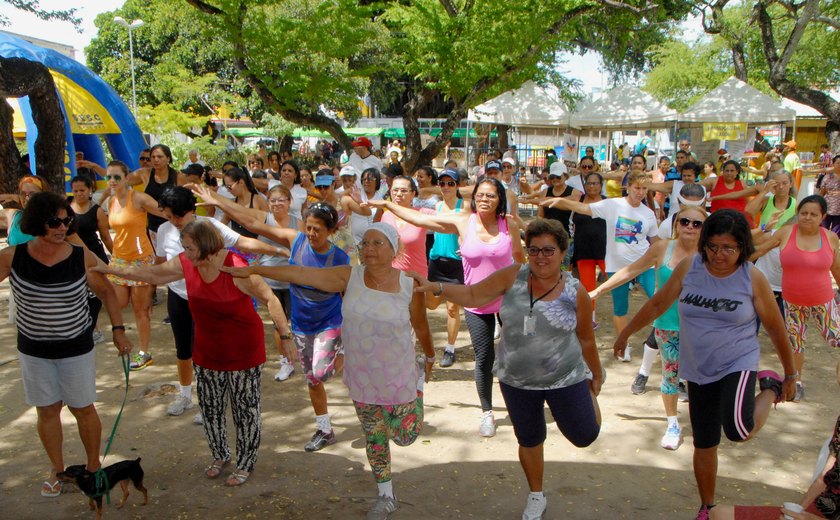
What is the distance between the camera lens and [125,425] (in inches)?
217

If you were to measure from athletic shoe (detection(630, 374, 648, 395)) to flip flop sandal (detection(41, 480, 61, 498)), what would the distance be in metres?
4.48

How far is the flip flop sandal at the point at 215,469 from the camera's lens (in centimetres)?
457

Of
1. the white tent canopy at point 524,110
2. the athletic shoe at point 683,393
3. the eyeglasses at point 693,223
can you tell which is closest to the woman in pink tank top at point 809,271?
the athletic shoe at point 683,393

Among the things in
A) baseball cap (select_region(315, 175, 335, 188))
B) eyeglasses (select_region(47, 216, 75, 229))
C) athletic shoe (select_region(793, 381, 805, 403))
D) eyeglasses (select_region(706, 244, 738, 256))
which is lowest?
athletic shoe (select_region(793, 381, 805, 403))

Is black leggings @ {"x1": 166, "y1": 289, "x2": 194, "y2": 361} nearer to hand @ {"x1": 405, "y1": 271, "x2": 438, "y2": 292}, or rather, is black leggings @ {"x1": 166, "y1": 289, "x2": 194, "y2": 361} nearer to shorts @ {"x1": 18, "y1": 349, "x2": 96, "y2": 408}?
shorts @ {"x1": 18, "y1": 349, "x2": 96, "y2": 408}

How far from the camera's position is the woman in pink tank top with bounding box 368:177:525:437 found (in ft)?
16.9

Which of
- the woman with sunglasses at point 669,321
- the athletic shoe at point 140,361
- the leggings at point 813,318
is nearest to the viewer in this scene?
the woman with sunglasses at point 669,321

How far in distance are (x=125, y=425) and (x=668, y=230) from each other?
189 inches

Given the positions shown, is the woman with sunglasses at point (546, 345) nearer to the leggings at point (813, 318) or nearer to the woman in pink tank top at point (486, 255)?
the woman in pink tank top at point (486, 255)

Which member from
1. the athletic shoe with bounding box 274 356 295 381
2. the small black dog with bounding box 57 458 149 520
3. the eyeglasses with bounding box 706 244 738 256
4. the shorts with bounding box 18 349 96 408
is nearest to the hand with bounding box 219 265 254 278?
the shorts with bounding box 18 349 96 408

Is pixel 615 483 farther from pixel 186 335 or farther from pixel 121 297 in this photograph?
pixel 121 297

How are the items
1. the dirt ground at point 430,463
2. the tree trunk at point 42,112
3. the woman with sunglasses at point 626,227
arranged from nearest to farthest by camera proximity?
the dirt ground at point 430,463, the tree trunk at point 42,112, the woman with sunglasses at point 626,227

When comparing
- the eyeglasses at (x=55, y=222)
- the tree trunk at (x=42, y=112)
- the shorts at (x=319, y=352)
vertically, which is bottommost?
the shorts at (x=319, y=352)

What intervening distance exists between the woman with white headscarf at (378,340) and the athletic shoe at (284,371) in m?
2.67
